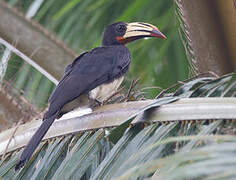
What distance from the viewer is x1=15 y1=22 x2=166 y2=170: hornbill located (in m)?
3.60

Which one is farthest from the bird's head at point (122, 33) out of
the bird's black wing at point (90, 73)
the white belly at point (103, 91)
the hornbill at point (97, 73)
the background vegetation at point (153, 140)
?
the background vegetation at point (153, 140)

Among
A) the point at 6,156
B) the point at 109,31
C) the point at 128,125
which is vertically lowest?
the point at 6,156

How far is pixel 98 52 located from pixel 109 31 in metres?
0.57

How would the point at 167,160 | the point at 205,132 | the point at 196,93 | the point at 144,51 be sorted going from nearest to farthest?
the point at 167,160
the point at 205,132
the point at 196,93
the point at 144,51

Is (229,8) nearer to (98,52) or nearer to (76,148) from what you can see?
(76,148)

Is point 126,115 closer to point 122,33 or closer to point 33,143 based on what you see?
point 33,143

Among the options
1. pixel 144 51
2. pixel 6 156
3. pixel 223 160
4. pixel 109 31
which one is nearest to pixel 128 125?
pixel 6 156

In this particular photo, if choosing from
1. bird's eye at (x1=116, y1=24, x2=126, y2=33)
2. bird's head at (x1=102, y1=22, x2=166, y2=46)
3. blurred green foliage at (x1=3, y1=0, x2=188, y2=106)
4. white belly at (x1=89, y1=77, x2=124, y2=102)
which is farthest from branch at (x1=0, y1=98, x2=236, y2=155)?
blurred green foliage at (x1=3, y1=0, x2=188, y2=106)

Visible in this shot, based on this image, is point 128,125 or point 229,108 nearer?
point 229,108

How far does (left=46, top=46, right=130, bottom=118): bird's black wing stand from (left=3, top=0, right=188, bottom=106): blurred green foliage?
0.80m

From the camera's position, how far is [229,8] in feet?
10.3

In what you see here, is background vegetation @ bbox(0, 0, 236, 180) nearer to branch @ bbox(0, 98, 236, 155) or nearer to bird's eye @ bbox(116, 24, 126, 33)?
branch @ bbox(0, 98, 236, 155)

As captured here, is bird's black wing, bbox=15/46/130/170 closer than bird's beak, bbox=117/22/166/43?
Yes

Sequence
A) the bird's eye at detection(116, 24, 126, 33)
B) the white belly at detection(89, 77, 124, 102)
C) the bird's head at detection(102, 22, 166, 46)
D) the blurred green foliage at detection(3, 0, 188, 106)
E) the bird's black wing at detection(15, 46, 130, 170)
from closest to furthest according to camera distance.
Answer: the bird's black wing at detection(15, 46, 130, 170) < the white belly at detection(89, 77, 124, 102) < the bird's head at detection(102, 22, 166, 46) < the bird's eye at detection(116, 24, 126, 33) < the blurred green foliage at detection(3, 0, 188, 106)
